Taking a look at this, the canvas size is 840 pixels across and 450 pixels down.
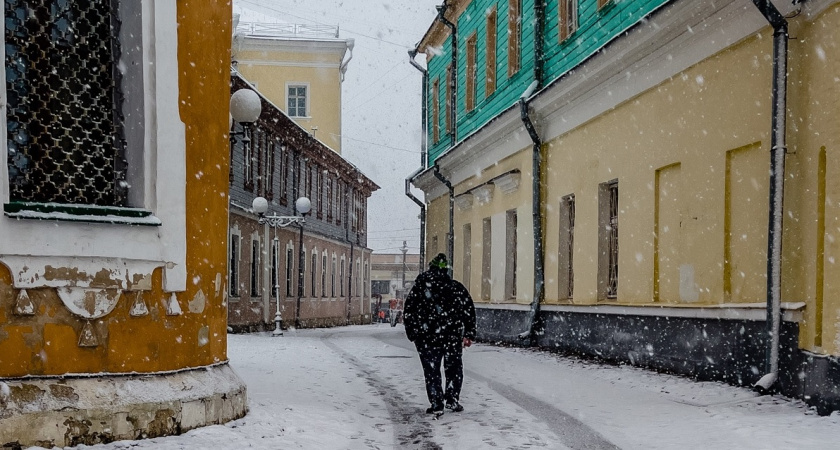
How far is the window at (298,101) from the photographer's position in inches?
1726

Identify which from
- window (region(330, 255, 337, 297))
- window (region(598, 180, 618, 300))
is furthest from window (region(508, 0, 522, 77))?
window (region(330, 255, 337, 297))

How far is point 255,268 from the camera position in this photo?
2880 cm

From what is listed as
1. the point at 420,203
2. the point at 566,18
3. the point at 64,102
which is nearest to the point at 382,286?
the point at 420,203

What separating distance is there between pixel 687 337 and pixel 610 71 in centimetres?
433

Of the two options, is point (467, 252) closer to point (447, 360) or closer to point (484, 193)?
point (484, 193)

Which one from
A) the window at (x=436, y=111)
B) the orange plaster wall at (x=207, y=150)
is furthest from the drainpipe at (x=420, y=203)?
the orange plaster wall at (x=207, y=150)

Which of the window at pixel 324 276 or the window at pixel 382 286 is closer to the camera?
the window at pixel 324 276

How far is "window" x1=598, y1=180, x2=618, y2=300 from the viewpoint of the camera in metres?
14.6

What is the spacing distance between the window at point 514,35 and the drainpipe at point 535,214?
194cm

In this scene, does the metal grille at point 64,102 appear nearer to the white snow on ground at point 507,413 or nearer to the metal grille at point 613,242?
the white snow on ground at point 507,413

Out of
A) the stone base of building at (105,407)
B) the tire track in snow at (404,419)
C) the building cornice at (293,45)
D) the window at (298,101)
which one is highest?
the building cornice at (293,45)

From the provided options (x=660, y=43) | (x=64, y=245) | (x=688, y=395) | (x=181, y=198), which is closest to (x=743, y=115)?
(x=660, y=43)

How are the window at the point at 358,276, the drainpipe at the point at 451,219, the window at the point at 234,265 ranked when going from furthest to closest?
the window at the point at 358,276
the window at the point at 234,265
the drainpipe at the point at 451,219

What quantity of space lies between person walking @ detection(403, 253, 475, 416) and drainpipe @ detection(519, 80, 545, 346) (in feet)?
26.2
